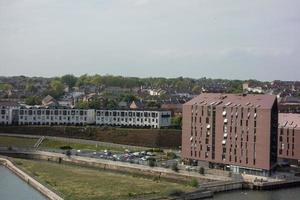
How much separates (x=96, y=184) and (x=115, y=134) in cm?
2947

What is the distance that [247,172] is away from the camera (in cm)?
4734

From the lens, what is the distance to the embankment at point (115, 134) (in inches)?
2697

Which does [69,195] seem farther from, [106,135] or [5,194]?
[106,135]

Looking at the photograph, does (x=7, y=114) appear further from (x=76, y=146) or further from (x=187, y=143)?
(x=187, y=143)

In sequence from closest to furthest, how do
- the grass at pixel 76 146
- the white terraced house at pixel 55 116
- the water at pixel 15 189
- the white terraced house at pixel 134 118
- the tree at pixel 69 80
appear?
the water at pixel 15 189 → the grass at pixel 76 146 → the white terraced house at pixel 134 118 → the white terraced house at pixel 55 116 → the tree at pixel 69 80


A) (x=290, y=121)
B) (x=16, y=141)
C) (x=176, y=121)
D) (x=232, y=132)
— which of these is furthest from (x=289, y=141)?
(x=16, y=141)

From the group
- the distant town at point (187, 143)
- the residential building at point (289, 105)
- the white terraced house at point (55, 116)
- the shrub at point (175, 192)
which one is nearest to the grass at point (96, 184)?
the shrub at point (175, 192)

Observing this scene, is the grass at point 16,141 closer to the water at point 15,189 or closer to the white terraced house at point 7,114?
the white terraced house at point 7,114

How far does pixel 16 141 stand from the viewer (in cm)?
6738

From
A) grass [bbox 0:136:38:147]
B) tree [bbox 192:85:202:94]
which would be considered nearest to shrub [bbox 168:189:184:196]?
grass [bbox 0:136:38:147]

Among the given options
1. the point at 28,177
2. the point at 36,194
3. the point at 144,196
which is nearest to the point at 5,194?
the point at 36,194

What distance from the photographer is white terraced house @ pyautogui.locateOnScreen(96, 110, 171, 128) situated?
76.2 meters

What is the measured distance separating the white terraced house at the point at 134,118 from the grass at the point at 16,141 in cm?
1404

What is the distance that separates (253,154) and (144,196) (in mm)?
14001
